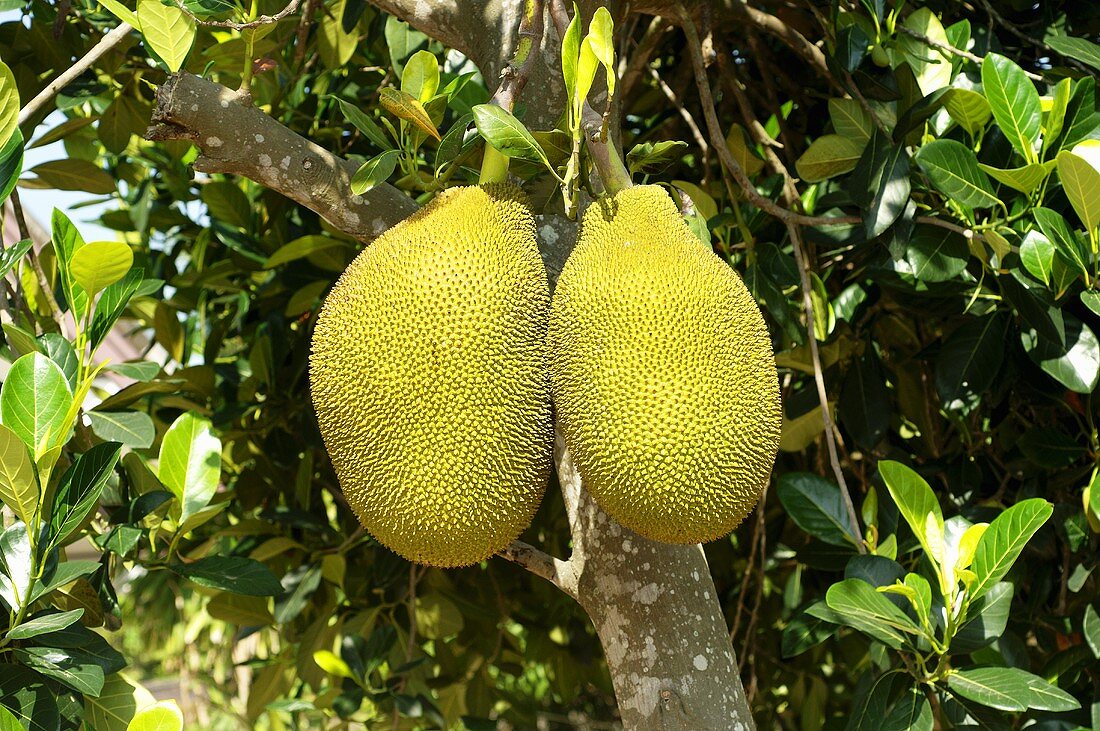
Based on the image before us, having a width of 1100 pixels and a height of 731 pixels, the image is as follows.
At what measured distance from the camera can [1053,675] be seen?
3.73 ft

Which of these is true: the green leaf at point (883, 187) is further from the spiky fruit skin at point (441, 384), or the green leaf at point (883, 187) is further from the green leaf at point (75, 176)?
the green leaf at point (75, 176)

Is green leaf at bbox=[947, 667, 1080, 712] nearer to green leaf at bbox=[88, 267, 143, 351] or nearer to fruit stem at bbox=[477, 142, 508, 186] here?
fruit stem at bbox=[477, 142, 508, 186]

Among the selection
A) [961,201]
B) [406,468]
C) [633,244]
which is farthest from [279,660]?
[961,201]

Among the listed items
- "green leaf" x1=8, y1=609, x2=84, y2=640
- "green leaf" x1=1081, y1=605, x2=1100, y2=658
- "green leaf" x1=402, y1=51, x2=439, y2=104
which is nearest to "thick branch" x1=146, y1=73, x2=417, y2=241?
"green leaf" x1=402, y1=51, x2=439, y2=104

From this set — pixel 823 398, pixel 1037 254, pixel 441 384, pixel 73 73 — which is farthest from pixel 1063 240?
pixel 73 73

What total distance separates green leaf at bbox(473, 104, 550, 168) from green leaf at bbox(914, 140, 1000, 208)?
46 centimetres

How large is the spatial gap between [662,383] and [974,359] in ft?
1.89

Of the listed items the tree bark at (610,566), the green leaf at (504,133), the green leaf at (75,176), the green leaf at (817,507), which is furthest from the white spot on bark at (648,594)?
the green leaf at (75,176)

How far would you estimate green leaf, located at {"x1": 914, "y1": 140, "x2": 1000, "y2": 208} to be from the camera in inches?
39.6

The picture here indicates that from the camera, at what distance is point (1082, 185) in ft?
3.07

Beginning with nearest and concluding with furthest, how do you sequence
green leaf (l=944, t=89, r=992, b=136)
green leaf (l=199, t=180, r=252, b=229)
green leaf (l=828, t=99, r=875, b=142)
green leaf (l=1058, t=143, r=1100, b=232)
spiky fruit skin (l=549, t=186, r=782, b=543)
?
spiky fruit skin (l=549, t=186, r=782, b=543) < green leaf (l=1058, t=143, r=1100, b=232) < green leaf (l=944, t=89, r=992, b=136) < green leaf (l=828, t=99, r=875, b=142) < green leaf (l=199, t=180, r=252, b=229)

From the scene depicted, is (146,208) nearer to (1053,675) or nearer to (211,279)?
(211,279)

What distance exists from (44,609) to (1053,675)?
3.68ft

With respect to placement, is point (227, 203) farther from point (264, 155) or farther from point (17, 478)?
point (17, 478)
